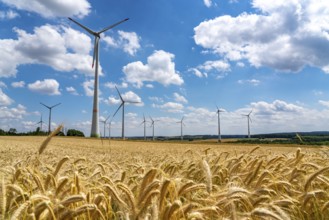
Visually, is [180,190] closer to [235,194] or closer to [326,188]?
[235,194]

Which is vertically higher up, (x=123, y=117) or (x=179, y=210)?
(x=123, y=117)


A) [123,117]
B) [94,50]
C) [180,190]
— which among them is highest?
[94,50]

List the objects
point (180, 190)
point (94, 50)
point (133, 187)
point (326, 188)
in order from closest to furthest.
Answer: point (180, 190) → point (133, 187) → point (326, 188) → point (94, 50)

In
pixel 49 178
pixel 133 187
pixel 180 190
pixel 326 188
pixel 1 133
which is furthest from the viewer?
pixel 1 133

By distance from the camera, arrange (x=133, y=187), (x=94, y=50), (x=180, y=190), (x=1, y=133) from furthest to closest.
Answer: (x=1, y=133) < (x=94, y=50) < (x=133, y=187) < (x=180, y=190)

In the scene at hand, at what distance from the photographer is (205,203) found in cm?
310

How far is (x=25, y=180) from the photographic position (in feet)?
13.4

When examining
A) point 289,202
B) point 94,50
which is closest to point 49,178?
point 289,202

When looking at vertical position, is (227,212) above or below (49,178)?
below

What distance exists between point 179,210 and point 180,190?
0.49 metres

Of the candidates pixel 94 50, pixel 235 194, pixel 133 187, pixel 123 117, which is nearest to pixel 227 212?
pixel 235 194

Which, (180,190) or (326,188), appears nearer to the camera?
(180,190)

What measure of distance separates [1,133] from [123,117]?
5277 cm

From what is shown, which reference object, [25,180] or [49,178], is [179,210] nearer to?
[49,178]
